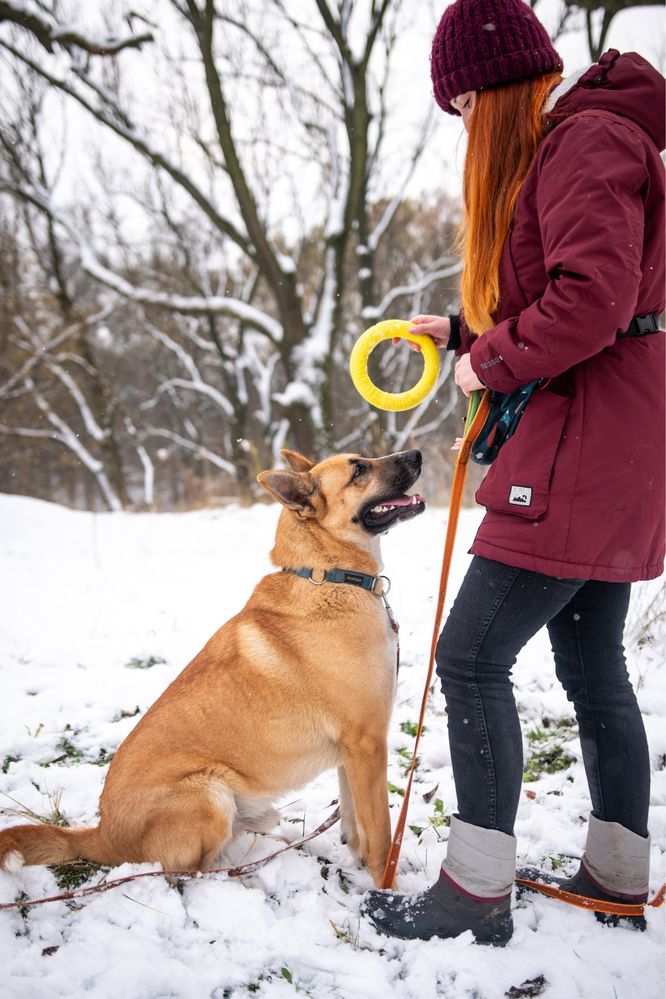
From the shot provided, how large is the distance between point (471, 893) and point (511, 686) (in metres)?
0.65

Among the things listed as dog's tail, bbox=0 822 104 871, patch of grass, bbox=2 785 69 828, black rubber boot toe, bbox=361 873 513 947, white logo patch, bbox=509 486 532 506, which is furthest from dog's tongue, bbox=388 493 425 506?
patch of grass, bbox=2 785 69 828

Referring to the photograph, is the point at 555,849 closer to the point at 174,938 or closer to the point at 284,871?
the point at 284,871

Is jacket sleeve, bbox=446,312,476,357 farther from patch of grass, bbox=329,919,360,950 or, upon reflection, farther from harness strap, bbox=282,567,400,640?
patch of grass, bbox=329,919,360,950

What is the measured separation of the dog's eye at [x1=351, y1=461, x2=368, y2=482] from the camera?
9.42ft

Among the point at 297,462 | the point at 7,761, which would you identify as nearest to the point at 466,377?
the point at 297,462

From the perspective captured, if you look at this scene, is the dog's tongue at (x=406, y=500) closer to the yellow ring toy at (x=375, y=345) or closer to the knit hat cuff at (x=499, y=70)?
the yellow ring toy at (x=375, y=345)

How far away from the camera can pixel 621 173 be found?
4.69ft

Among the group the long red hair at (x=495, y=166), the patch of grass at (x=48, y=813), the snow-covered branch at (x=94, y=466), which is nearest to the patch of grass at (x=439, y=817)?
the patch of grass at (x=48, y=813)

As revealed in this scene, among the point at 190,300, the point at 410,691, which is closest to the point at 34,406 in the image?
the point at 190,300

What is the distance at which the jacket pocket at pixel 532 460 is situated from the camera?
5.35 ft

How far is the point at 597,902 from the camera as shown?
1.91 meters

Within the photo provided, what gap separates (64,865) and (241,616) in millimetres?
1146

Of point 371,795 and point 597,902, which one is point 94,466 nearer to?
point 371,795

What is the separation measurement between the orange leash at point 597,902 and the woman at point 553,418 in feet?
0.12
